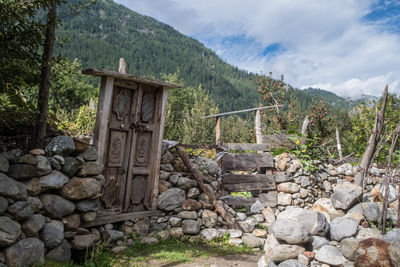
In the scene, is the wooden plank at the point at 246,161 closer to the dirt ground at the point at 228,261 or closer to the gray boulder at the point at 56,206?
the dirt ground at the point at 228,261

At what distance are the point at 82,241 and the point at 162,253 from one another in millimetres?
1300

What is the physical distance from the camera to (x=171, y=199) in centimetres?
587

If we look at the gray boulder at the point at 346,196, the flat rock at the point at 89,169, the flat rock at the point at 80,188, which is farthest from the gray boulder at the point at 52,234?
the gray boulder at the point at 346,196

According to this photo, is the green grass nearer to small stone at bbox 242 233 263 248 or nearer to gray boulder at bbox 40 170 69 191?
small stone at bbox 242 233 263 248

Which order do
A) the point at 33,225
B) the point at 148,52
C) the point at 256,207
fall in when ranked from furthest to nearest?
the point at 148,52
the point at 256,207
the point at 33,225

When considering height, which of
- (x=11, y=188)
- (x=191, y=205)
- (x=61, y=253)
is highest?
(x=11, y=188)

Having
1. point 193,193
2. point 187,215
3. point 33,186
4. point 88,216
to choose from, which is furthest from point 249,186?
point 33,186

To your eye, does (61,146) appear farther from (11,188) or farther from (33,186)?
(11,188)

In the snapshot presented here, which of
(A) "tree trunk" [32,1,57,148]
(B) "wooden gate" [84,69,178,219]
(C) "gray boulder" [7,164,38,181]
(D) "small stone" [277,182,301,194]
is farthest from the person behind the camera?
(D) "small stone" [277,182,301,194]

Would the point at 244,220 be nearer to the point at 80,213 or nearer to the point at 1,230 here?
the point at 80,213

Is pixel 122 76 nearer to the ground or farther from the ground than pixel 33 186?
farther from the ground

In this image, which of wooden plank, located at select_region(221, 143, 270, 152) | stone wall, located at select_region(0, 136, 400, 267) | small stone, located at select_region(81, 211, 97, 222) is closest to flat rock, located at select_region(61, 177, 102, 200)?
stone wall, located at select_region(0, 136, 400, 267)

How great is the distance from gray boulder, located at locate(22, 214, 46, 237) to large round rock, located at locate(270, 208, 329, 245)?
308 cm

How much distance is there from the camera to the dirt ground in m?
4.56
